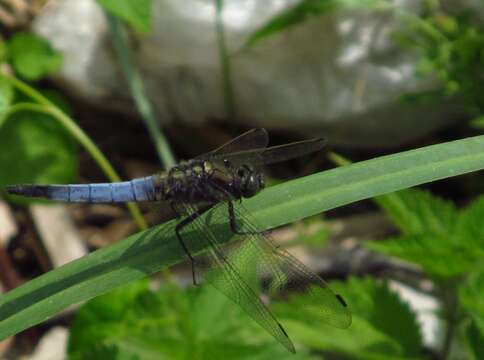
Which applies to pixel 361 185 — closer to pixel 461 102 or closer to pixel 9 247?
pixel 461 102

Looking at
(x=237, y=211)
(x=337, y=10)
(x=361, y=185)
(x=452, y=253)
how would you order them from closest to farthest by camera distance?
1. (x=361, y=185)
2. (x=237, y=211)
3. (x=452, y=253)
4. (x=337, y=10)

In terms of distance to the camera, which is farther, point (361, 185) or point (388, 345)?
point (388, 345)

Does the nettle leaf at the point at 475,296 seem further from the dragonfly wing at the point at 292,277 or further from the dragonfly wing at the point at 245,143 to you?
the dragonfly wing at the point at 245,143

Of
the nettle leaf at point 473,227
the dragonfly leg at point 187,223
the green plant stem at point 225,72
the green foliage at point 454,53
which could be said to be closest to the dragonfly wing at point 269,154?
the dragonfly leg at point 187,223

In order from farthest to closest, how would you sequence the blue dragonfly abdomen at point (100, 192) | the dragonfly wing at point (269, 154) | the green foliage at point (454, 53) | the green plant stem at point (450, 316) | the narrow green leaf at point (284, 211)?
1. the green foliage at point (454, 53)
2. the green plant stem at point (450, 316)
3. the blue dragonfly abdomen at point (100, 192)
4. the dragonfly wing at point (269, 154)
5. the narrow green leaf at point (284, 211)

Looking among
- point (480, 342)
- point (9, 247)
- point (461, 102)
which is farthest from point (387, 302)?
point (9, 247)

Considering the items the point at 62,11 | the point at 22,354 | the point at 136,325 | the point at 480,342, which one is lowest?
the point at 480,342

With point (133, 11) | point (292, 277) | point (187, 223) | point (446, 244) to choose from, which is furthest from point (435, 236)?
point (133, 11)
